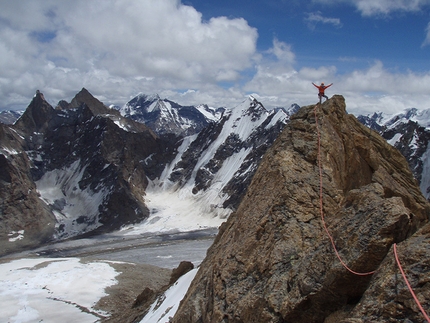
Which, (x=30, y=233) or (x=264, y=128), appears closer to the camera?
(x=30, y=233)

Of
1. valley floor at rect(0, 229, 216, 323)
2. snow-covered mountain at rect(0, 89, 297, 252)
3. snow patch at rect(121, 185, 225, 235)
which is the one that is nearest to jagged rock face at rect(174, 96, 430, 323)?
valley floor at rect(0, 229, 216, 323)

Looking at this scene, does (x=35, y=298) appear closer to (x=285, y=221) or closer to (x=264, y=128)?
(x=285, y=221)

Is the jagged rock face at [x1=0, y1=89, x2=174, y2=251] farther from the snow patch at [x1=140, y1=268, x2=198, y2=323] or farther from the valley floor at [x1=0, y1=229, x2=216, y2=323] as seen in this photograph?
the snow patch at [x1=140, y1=268, x2=198, y2=323]

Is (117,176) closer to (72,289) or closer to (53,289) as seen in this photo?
(72,289)

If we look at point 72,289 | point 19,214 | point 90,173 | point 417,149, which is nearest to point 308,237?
point 72,289

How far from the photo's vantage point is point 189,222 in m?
142

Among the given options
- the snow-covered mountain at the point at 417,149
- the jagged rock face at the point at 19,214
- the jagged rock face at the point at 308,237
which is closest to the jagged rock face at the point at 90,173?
the jagged rock face at the point at 19,214

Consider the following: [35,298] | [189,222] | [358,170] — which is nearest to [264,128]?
[189,222]

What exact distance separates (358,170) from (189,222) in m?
126

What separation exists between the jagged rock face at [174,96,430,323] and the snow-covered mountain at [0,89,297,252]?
121 metres

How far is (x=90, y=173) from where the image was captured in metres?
175

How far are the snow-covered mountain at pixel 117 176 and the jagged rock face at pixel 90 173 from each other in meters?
0.46

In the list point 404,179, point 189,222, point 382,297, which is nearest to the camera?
point 382,297

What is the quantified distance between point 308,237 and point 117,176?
158816 mm
